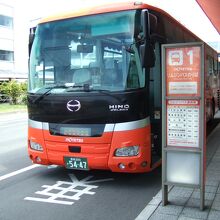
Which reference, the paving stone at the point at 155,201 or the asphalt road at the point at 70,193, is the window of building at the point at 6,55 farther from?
the paving stone at the point at 155,201

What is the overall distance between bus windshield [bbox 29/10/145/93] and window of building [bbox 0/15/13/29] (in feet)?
161

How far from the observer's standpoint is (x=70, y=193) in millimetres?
6352

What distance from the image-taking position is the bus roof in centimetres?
657

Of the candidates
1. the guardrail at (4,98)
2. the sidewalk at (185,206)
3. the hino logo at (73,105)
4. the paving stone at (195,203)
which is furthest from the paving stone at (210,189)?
the guardrail at (4,98)

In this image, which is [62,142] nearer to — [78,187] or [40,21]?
[78,187]

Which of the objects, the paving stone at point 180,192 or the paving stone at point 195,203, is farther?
the paving stone at point 180,192

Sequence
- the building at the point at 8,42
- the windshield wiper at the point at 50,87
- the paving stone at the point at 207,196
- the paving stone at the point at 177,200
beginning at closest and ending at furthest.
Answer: the paving stone at the point at 177,200 < the paving stone at the point at 207,196 < the windshield wiper at the point at 50,87 < the building at the point at 8,42

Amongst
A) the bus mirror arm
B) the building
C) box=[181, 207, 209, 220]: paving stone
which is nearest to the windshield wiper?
the bus mirror arm

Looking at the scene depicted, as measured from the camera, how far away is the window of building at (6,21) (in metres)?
53.2

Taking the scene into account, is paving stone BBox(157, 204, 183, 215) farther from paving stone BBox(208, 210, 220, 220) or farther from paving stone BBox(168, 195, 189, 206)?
paving stone BBox(208, 210, 220, 220)

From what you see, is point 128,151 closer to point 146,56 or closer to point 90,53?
point 146,56

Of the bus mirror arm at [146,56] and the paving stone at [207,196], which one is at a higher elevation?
the bus mirror arm at [146,56]

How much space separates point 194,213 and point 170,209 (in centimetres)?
34

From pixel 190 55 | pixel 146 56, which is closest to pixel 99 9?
pixel 146 56
